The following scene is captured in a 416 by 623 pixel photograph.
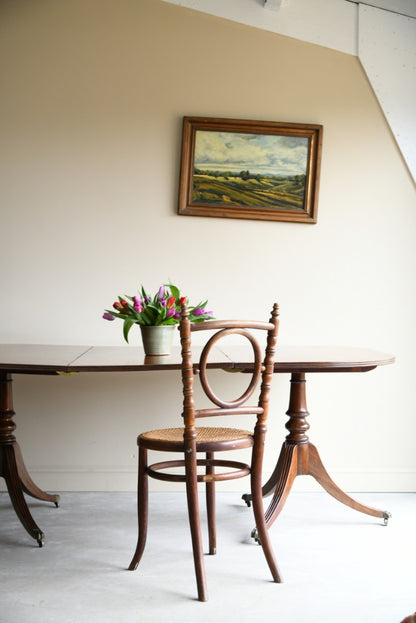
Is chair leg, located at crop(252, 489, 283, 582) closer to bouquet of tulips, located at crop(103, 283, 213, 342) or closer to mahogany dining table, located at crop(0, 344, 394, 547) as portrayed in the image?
mahogany dining table, located at crop(0, 344, 394, 547)

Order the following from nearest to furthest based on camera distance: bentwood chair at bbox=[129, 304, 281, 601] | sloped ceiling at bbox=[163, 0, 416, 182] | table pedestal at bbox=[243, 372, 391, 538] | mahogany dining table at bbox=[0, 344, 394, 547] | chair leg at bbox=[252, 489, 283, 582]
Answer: bentwood chair at bbox=[129, 304, 281, 601] < chair leg at bbox=[252, 489, 283, 582] < mahogany dining table at bbox=[0, 344, 394, 547] < table pedestal at bbox=[243, 372, 391, 538] < sloped ceiling at bbox=[163, 0, 416, 182]

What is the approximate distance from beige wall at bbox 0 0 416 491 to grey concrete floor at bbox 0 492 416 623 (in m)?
0.47

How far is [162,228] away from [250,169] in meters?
0.59

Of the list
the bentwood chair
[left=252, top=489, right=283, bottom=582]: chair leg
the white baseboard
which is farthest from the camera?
the white baseboard

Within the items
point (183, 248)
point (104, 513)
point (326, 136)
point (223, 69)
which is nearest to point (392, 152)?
point (326, 136)

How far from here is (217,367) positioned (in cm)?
269

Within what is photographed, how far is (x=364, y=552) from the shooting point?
2805 millimetres

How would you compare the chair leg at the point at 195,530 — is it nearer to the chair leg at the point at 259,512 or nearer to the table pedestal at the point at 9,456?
the chair leg at the point at 259,512

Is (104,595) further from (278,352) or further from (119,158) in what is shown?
(119,158)

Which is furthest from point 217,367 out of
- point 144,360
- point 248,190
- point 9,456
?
point 248,190

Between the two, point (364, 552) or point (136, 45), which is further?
point (136, 45)

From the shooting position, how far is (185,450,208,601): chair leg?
7.47 feet

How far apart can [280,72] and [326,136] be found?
0.44 metres

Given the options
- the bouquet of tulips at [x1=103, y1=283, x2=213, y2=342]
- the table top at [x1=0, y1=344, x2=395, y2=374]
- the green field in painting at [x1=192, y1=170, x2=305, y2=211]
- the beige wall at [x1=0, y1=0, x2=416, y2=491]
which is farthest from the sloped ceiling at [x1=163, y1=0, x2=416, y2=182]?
the bouquet of tulips at [x1=103, y1=283, x2=213, y2=342]
